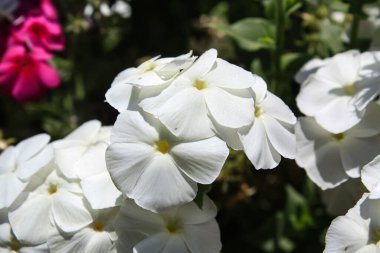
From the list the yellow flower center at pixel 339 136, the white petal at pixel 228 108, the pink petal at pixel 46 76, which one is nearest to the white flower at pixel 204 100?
the white petal at pixel 228 108

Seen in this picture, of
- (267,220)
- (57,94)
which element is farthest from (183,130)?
(57,94)

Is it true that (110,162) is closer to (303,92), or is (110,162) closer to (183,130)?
(183,130)

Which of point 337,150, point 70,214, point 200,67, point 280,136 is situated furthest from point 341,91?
point 70,214

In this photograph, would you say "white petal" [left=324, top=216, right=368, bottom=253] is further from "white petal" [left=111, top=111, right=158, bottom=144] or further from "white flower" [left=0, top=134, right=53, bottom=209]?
"white flower" [left=0, top=134, right=53, bottom=209]

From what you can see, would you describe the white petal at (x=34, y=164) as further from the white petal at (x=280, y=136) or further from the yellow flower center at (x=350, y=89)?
the yellow flower center at (x=350, y=89)

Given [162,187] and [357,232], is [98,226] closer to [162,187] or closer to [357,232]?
[162,187]

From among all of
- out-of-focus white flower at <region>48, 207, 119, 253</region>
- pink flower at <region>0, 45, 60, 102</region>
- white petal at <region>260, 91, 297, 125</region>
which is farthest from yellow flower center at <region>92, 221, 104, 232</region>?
pink flower at <region>0, 45, 60, 102</region>

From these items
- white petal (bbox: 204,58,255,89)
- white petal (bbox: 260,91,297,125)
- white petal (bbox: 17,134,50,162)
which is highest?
white petal (bbox: 204,58,255,89)

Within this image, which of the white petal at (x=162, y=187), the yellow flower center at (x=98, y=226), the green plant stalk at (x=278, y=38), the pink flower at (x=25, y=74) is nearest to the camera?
the white petal at (x=162, y=187)

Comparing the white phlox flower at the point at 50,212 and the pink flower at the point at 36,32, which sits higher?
the pink flower at the point at 36,32
